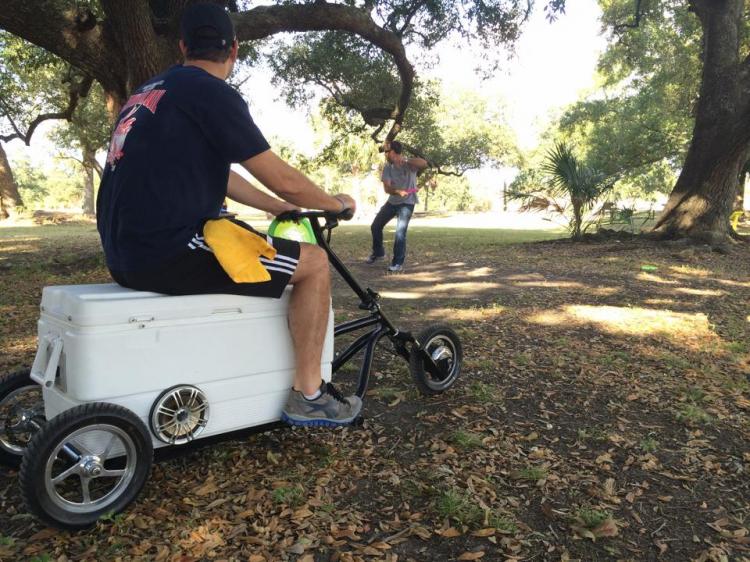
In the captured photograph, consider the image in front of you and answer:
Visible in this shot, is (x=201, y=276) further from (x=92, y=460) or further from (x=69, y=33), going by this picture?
(x=69, y=33)

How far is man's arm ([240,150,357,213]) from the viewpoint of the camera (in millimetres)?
2289

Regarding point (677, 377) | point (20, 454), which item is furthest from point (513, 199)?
point (20, 454)

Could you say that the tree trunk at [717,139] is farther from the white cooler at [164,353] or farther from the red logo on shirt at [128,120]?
the red logo on shirt at [128,120]

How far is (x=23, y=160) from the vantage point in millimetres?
97000

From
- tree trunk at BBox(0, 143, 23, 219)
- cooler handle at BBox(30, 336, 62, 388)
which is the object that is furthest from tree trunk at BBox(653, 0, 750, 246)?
tree trunk at BBox(0, 143, 23, 219)

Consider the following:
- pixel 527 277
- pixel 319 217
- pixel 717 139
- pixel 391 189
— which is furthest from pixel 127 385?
pixel 717 139

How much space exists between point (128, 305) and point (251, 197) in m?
1.02

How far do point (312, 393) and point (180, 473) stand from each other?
710 mm

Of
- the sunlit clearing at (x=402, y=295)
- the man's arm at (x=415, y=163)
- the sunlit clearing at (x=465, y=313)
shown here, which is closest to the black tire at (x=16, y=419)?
the sunlit clearing at (x=465, y=313)

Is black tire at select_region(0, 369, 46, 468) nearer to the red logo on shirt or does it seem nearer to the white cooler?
the white cooler

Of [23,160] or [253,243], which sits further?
[23,160]

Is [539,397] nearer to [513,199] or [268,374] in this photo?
[268,374]

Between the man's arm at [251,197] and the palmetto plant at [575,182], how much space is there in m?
9.98

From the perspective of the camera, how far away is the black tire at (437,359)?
11.3 ft
